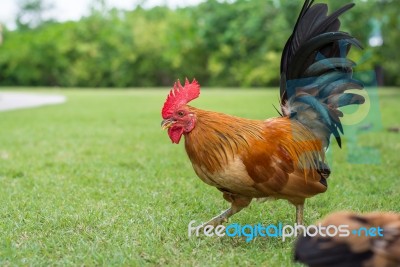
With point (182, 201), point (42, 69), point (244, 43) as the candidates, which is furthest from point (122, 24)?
point (182, 201)

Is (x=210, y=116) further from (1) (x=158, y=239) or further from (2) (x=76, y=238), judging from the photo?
(2) (x=76, y=238)

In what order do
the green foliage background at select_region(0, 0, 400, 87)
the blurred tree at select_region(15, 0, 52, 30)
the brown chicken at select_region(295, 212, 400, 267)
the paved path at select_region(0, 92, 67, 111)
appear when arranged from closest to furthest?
the brown chicken at select_region(295, 212, 400, 267), the paved path at select_region(0, 92, 67, 111), the green foliage background at select_region(0, 0, 400, 87), the blurred tree at select_region(15, 0, 52, 30)

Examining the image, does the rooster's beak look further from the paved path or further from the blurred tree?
the blurred tree

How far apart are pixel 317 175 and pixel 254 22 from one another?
36465mm

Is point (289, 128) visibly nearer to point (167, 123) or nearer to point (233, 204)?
point (233, 204)

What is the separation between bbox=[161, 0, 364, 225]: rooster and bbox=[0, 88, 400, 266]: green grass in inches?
16.8

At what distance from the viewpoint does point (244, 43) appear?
41594mm

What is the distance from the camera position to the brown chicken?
2.11m

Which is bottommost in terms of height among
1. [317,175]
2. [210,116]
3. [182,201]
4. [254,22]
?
[182,201]

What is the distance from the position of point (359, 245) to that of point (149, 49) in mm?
43452

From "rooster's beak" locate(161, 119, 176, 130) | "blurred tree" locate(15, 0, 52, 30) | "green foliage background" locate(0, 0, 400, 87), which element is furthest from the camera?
"blurred tree" locate(15, 0, 52, 30)

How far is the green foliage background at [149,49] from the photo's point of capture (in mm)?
41031

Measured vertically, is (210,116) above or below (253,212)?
above

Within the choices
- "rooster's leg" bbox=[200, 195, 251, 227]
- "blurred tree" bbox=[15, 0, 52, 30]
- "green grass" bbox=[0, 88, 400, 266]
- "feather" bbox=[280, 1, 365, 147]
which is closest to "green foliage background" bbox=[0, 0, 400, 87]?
"blurred tree" bbox=[15, 0, 52, 30]
